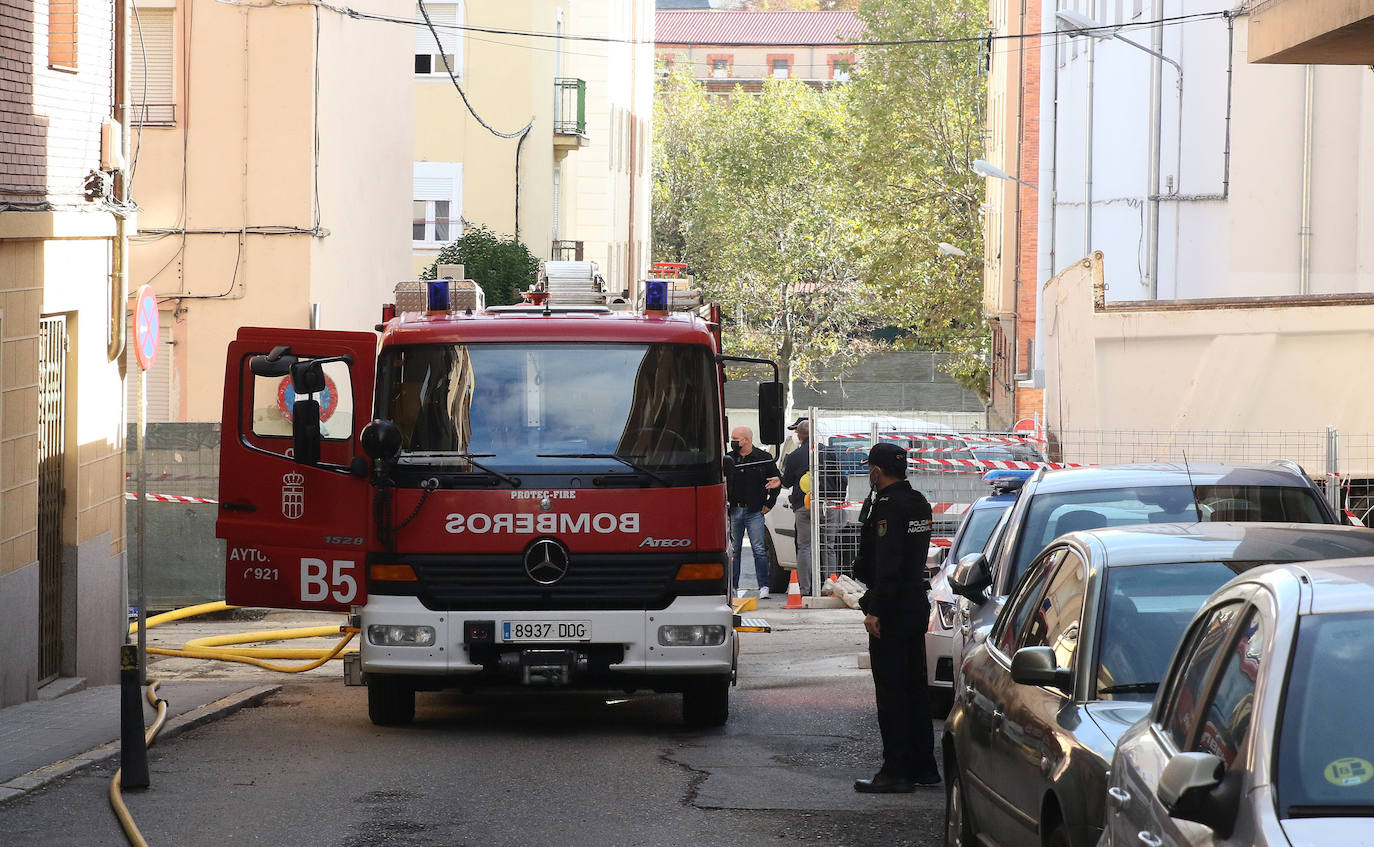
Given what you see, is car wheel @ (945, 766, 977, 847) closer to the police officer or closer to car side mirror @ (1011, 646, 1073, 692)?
car side mirror @ (1011, 646, 1073, 692)

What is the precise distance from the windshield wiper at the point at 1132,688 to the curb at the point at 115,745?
5.48 metres

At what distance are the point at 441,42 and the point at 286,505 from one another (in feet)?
86.3

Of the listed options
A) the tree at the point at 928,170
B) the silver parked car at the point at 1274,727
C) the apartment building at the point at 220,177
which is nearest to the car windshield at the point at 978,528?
the silver parked car at the point at 1274,727

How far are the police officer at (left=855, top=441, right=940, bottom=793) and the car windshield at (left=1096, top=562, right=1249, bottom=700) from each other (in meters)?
3.18

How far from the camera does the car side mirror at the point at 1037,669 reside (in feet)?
19.1

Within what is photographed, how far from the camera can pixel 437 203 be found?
37.7m

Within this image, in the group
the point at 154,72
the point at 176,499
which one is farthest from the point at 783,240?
the point at 176,499

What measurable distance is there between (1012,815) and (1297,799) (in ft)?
8.00

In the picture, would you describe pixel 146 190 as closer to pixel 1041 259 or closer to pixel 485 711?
pixel 485 711

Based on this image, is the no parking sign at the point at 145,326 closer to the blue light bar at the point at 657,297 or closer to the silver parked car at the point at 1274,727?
the blue light bar at the point at 657,297

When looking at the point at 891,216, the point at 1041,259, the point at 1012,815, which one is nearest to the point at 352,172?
the point at 1041,259

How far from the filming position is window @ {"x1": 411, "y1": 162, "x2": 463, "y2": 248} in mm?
37188

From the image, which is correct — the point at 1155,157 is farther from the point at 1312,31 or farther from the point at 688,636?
the point at 688,636

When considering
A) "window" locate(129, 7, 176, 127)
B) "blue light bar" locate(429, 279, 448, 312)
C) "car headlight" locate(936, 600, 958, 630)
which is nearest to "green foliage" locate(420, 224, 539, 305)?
"window" locate(129, 7, 176, 127)
